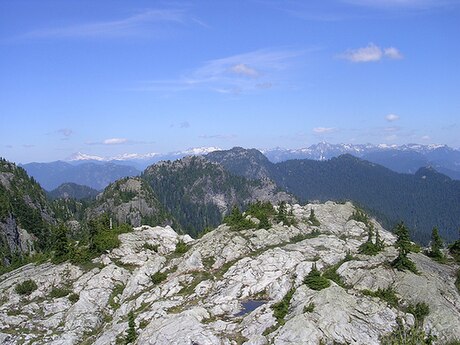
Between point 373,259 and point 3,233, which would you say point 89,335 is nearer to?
point 373,259

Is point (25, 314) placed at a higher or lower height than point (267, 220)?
lower

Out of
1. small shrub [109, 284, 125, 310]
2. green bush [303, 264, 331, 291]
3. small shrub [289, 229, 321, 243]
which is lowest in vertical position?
small shrub [109, 284, 125, 310]

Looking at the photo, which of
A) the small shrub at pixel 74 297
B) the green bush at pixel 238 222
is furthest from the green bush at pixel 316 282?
the small shrub at pixel 74 297

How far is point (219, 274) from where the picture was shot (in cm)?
6122

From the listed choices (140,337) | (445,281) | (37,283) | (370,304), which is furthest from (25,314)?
(445,281)

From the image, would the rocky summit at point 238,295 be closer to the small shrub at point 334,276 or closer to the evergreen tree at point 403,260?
the small shrub at point 334,276

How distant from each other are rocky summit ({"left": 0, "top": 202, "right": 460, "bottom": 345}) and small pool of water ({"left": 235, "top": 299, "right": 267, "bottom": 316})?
0.26m

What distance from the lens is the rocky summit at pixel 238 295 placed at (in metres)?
43.3

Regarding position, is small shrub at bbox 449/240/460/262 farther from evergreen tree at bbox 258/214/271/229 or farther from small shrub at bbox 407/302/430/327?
evergreen tree at bbox 258/214/271/229

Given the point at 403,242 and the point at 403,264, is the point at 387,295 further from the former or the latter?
the point at 403,242

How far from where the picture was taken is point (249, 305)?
5153cm

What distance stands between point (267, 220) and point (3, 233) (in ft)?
409

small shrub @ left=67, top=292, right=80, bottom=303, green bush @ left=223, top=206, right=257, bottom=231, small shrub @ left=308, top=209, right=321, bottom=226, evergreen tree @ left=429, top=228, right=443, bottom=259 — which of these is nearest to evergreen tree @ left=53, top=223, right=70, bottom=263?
small shrub @ left=67, top=292, right=80, bottom=303

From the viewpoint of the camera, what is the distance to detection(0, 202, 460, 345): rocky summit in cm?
4329
